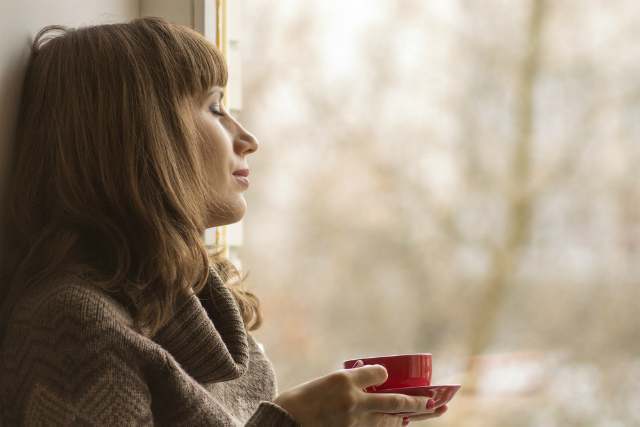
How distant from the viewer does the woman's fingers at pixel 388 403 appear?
77cm

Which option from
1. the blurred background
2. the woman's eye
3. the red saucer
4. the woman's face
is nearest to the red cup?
the red saucer

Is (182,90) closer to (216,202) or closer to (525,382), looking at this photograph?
(216,202)

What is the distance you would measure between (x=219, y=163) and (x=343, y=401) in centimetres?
32

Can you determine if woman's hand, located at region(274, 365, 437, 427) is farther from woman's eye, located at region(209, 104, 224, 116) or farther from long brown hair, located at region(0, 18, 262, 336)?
woman's eye, located at region(209, 104, 224, 116)

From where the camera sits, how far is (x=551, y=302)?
2.71 metres

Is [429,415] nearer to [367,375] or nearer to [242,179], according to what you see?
[367,375]

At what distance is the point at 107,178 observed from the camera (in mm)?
795

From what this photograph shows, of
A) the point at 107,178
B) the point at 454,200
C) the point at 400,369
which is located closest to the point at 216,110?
the point at 107,178

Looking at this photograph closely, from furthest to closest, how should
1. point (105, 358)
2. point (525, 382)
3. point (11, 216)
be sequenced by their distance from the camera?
point (525, 382) < point (11, 216) < point (105, 358)

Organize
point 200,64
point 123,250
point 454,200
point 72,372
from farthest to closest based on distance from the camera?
point 454,200
point 200,64
point 123,250
point 72,372

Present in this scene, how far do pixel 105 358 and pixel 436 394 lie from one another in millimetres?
332

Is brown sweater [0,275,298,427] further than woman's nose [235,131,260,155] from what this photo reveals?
No

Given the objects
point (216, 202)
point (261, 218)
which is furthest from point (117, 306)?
point (261, 218)

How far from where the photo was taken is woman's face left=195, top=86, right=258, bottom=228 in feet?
2.99
